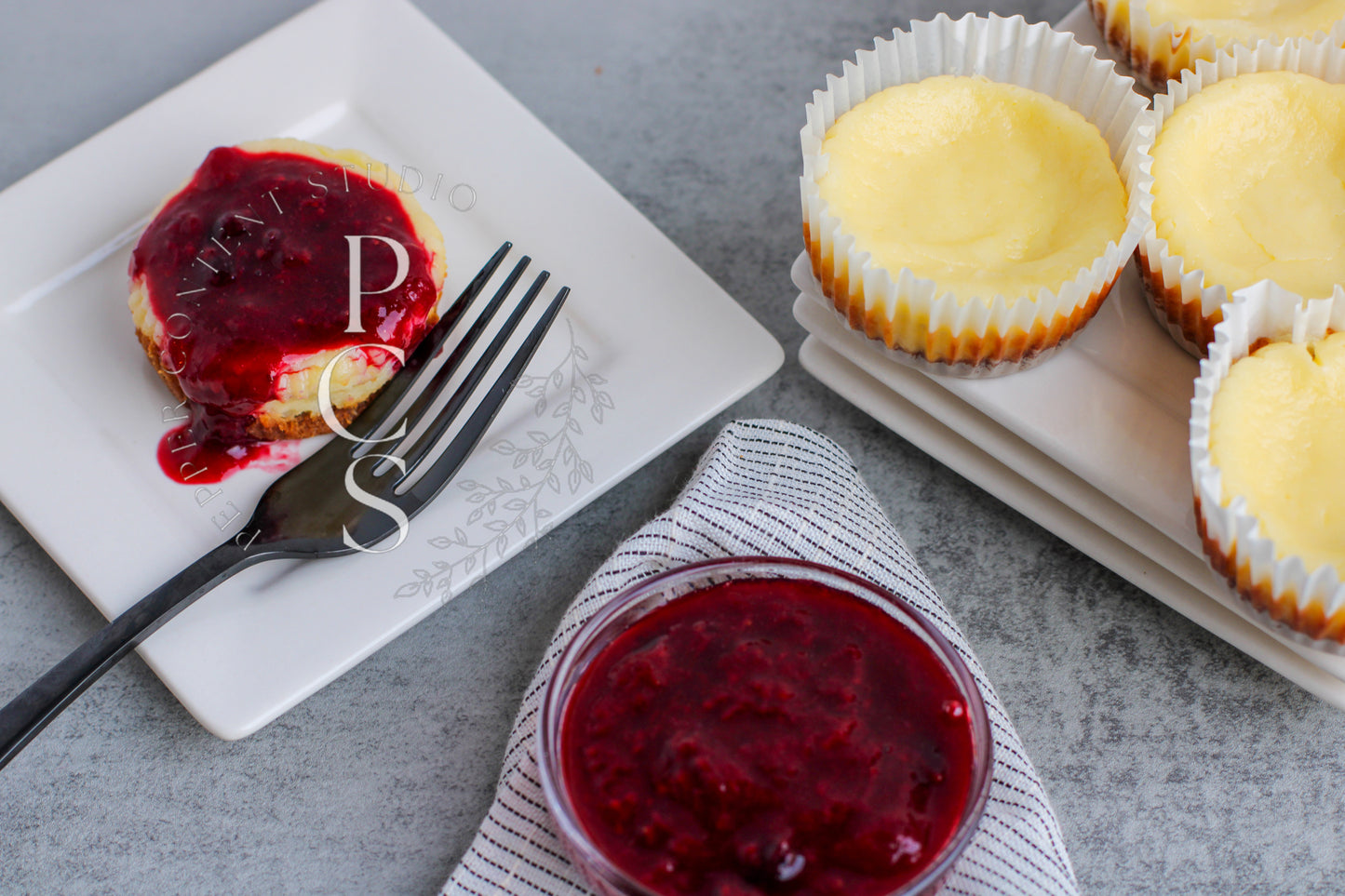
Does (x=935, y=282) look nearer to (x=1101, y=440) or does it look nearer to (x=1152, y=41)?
(x=1101, y=440)

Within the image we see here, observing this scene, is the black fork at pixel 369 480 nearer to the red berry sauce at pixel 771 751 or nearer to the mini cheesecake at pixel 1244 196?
the red berry sauce at pixel 771 751

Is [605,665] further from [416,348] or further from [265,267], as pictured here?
[265,267]

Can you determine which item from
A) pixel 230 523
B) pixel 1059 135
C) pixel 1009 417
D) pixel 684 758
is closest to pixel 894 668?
pixel 684 758

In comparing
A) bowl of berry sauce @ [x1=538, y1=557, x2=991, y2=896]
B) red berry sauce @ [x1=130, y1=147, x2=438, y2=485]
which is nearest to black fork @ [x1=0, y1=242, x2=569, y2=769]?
red berry sauce @ [x1=130, y1=147, x2=438, y2=485]

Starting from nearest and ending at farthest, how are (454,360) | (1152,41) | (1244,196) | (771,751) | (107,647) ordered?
(771,751) → (107,647) → (1244,196) → (454,360) → (1152,41)

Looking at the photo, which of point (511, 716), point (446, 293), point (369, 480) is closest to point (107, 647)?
point (369, 480)

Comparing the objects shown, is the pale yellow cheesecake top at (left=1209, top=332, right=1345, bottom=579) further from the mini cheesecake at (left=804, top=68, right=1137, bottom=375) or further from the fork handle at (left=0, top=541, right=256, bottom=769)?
the fork handle at (left=0, top=541, right=256, bottom=769)
